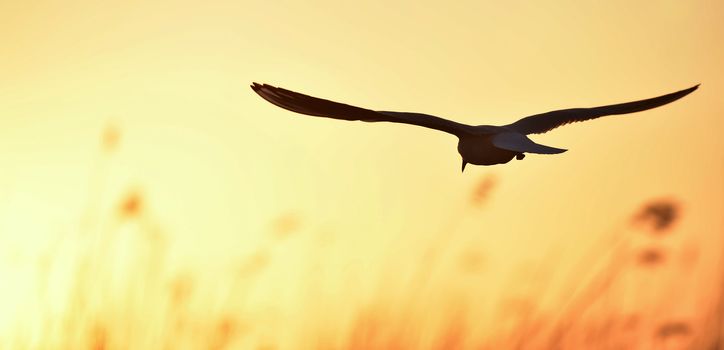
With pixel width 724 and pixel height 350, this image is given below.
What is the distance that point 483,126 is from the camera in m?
9.23

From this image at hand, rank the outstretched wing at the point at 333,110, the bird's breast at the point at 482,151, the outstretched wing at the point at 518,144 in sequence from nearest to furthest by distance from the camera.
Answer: the outstretched wing at the point at 333,110 < the outstretched wing at the point at 518,144 < the bird's breast at the point at 482,151

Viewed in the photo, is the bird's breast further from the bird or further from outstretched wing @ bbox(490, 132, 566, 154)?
outstretched wing @ bbox(490, 132, 566, 154)

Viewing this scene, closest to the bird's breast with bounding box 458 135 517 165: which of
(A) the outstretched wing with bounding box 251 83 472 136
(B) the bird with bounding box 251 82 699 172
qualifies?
(B) the bird with bounding box 251 82 699 172

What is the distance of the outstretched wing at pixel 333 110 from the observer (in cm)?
838

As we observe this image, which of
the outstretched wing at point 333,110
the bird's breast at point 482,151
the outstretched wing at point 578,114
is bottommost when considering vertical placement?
the bird's breast at point 482,151

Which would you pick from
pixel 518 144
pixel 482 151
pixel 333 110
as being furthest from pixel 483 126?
pixel 333 110

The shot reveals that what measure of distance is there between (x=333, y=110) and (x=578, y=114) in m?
2.99

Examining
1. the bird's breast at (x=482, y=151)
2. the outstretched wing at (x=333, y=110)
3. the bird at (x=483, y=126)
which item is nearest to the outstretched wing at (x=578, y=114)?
the bird at (x=483, y=126)

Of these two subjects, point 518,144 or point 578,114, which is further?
point 578,114

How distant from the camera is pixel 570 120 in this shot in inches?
407

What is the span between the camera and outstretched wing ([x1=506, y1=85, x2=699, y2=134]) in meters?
10.1

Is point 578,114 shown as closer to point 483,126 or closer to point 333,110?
point 483,126

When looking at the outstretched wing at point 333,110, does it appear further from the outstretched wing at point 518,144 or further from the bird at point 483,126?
the outstretched wing at point 518,144

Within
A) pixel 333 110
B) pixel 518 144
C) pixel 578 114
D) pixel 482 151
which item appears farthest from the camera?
pixel 578 114
